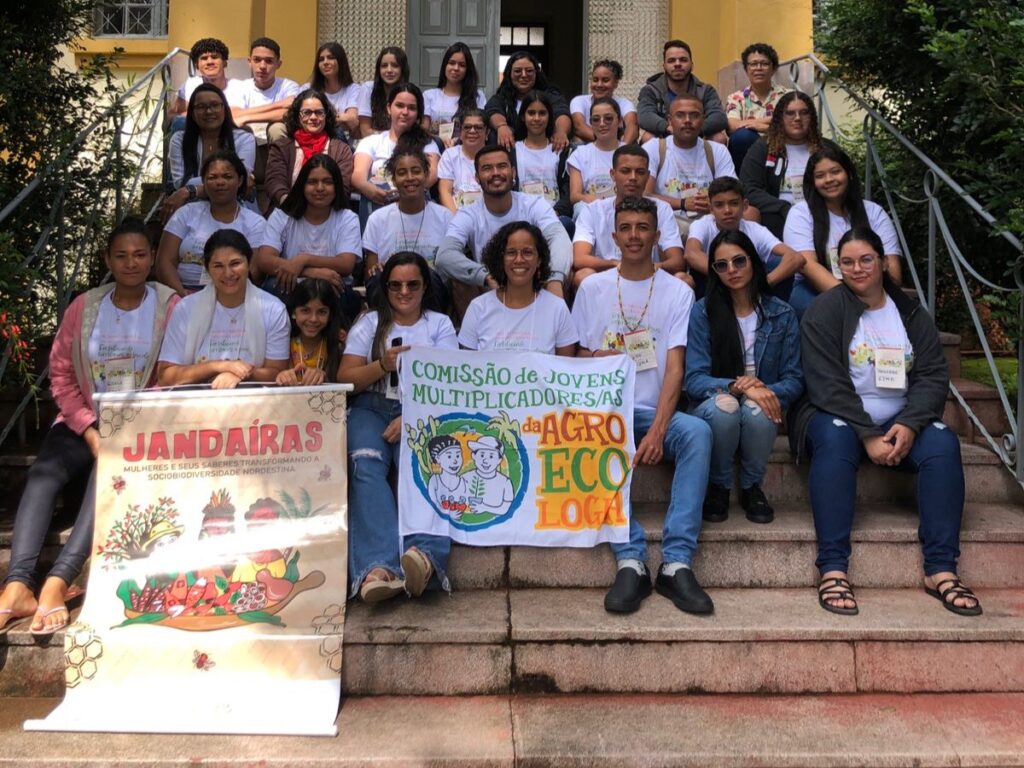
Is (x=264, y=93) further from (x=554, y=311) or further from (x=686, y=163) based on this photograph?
(x=554, y=311)

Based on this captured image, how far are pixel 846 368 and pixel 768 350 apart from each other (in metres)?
0.39

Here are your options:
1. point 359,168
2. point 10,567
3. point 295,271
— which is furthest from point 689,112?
point 10,567

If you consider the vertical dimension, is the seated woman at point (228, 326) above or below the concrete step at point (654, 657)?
above

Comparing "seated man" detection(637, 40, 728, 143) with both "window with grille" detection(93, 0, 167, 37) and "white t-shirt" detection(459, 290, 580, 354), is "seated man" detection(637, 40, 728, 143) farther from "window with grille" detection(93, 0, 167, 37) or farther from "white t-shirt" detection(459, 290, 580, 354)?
"window with grille" detection(93, 0, 167, 37)

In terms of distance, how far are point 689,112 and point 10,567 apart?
501 centimetres

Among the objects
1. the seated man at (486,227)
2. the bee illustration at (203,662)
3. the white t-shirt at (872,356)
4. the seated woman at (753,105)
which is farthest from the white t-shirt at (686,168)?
the bee illustration at (203,662)

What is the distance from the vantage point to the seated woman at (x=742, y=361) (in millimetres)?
4234

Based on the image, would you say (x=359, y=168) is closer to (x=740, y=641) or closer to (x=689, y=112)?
(x=689, y=112)

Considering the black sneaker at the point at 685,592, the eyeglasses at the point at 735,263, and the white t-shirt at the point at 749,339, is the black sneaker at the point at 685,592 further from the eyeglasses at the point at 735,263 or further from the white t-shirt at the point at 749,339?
the eyeglasses at the point at 735,263

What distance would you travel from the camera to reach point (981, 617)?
368 cm

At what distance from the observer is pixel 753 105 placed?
7.33m

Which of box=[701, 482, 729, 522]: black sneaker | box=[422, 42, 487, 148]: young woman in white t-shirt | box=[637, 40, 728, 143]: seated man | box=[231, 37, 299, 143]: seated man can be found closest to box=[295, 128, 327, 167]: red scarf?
box=[231, 37, 299, 143]: seated man

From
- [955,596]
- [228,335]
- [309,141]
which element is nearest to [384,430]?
[228,335]

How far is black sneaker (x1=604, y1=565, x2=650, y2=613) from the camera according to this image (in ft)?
12.1
